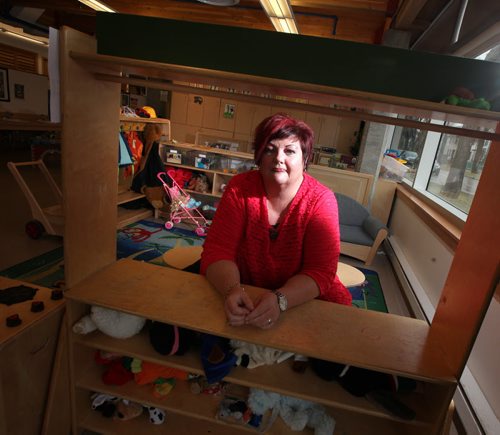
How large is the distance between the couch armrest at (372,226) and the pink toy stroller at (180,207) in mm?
2197

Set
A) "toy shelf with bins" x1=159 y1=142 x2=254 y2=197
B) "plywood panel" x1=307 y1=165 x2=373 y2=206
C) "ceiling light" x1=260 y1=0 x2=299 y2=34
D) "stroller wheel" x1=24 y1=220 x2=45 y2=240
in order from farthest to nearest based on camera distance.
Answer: "plywood panel" x1=307 y1=165 x2=373 y2=206, "toy shelf with bins" x1=159 y1=142 x2=254 y2=197, "stroller wheel" x1=24 y1=220 x2=45 y2=240, "ceiling light" x1=260 y1=0 x2=299 y2=34

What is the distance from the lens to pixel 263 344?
1.12 metres

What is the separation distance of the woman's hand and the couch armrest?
3.25 m

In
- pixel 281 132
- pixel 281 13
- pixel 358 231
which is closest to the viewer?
pixel 281 132

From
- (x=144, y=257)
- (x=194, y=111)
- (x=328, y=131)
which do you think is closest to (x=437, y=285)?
(x=144, y=257)

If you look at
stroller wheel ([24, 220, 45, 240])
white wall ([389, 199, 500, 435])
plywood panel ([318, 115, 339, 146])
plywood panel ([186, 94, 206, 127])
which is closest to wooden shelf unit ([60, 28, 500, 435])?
white wall ([389, 199, 500, 435])

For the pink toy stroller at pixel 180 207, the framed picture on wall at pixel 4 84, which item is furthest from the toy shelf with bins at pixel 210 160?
the framed picture on wall at pixel 4 84

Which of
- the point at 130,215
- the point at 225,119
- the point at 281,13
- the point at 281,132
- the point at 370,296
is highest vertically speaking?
the point at 281,13

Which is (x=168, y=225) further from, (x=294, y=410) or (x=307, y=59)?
(x=307, y=59)

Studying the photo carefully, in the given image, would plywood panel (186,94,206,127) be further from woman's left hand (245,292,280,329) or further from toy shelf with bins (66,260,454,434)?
woman's left hand (245,292,280,329)

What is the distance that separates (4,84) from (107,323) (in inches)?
305

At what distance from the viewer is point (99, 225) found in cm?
146

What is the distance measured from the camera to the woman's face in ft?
Answer: 4.43

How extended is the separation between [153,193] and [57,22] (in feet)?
17.1
